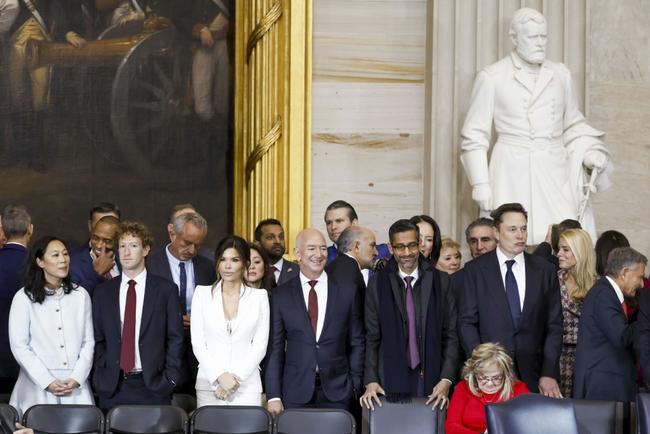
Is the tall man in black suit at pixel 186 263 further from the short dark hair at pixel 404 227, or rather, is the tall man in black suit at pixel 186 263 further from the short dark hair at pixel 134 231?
the short dark hair at pixel 404 227

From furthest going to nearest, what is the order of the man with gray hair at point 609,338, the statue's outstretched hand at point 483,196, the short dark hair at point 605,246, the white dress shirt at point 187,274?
the statue's outstretched hand at point 483,196 < the white dress shirt at point 187,274 < the short dark hair at point 605,246 < the man with gray hair at point 609,338

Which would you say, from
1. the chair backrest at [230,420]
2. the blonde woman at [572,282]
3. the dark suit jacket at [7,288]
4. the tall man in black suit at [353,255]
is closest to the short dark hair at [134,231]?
the dark suit jacket at [7,288]

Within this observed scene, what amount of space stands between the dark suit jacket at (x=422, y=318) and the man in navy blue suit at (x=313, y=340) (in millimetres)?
155

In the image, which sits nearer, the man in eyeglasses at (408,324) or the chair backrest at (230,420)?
the chair backrest at (230,420)

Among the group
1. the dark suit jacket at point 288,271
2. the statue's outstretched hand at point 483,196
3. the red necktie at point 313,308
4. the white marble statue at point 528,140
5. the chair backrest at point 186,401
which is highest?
the white marble statue at point 528,140

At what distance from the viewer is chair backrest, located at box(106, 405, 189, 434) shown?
24.2 feet

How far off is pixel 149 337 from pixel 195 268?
3.09 feet

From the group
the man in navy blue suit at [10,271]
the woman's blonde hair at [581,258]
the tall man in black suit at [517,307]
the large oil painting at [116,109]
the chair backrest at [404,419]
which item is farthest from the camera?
the large oil painting at [116,109]

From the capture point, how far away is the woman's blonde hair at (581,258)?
27.0ft

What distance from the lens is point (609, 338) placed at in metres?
7.75

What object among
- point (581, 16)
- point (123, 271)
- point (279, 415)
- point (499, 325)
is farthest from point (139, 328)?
point (581, 16)

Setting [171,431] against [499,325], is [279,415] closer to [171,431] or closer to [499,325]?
[171,431]

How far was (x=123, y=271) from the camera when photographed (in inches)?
322

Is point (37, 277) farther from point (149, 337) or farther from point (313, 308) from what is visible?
point (313, 308)
